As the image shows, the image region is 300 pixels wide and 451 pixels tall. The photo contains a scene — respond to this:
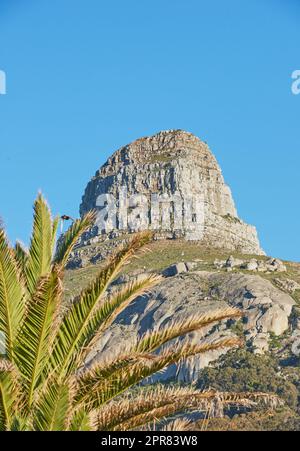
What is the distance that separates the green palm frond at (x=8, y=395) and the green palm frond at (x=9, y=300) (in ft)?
2.26

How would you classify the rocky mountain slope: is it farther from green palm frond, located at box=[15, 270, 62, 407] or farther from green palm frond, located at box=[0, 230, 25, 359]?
green palm frond, located at box=[15, 270, 62, 407]

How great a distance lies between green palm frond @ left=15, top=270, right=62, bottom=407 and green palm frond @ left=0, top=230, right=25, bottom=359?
277 millimetres

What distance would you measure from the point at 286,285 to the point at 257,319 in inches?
610

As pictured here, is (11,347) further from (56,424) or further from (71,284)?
(71,284)

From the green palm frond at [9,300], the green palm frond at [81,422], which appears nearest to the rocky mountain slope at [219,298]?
the green palm frond at [9,300]

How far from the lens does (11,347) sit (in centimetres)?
1188

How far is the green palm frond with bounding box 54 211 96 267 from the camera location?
13.4 meters

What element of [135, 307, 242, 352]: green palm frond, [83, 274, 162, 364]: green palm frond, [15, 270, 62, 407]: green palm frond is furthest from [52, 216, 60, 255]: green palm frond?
[135, 307, 242, 352]: green palm frond

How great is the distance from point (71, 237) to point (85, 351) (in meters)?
2.06

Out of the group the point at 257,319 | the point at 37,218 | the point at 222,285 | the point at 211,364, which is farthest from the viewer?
the point at 222,285

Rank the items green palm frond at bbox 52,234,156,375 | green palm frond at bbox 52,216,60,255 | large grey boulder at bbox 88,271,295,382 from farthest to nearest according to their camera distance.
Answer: large grey boulder at bbox 88,271,295,382 → green palm frond at bbox 52,216,60,255 → green palm frond at bbox 52,234,156,375

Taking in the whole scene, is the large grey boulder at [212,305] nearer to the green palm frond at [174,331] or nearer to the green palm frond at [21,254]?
the green palm frond at [21,254]

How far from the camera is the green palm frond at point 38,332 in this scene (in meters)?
11.3

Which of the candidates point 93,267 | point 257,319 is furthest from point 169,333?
point 93,267
